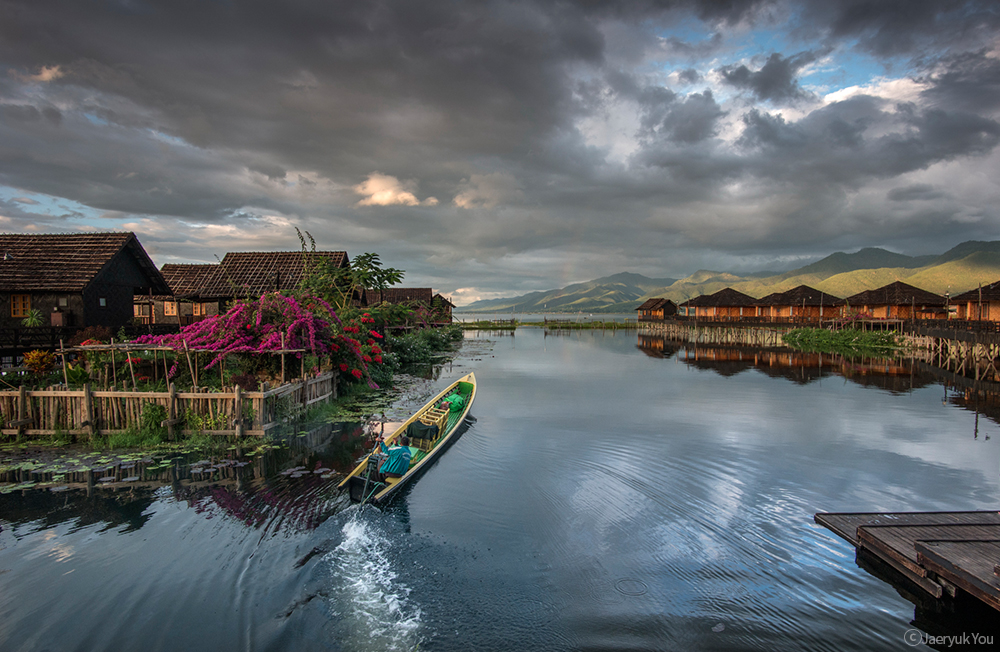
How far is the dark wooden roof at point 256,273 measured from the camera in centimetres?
2978

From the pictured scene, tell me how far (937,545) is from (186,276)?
44747mm

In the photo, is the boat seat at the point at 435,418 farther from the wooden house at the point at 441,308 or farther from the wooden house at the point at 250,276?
the wooden house at the point at 441,308

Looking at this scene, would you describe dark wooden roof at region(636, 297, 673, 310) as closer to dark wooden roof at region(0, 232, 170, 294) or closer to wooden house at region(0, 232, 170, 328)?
wooden house at region(0, 232, 170, 328)

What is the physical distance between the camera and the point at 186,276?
37250mm

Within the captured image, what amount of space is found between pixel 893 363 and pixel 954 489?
103 ft

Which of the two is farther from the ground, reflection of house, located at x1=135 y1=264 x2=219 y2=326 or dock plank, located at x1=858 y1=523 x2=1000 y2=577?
reflection of house, located at x1=135 y1=264 x2=219 y2=326

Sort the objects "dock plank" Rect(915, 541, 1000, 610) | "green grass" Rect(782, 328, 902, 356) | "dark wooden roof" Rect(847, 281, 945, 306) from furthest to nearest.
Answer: "dark wooden roof" Rect(847, 281, 945, 306) < "green grass" Rect(782, 328, 902, 356) < "dock plank" Rect(915, 541, 1000, 610)

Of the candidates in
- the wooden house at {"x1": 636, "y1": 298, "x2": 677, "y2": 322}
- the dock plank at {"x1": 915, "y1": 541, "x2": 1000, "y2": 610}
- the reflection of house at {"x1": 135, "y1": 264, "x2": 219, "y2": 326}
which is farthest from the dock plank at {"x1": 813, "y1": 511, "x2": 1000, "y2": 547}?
the wooden house at {"x1": 636, "y1": 298, "x2": 677, "y2": 322}

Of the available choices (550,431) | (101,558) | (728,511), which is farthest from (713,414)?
(101,558)

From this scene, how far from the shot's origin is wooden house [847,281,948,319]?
167 feet

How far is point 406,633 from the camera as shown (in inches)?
235

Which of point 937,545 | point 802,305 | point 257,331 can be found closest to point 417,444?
point 257,331

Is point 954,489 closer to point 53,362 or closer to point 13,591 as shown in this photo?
point 13,591

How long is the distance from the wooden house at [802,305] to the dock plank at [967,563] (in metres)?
57.8
